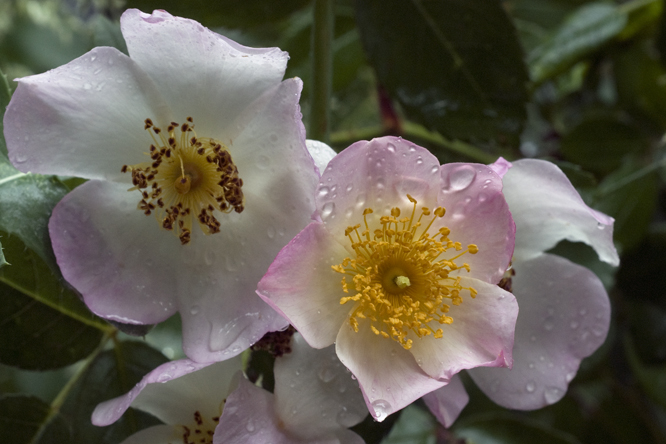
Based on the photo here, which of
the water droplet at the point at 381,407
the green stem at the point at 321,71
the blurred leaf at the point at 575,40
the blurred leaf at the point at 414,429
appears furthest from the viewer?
the blurred leaf at the point at 575,40

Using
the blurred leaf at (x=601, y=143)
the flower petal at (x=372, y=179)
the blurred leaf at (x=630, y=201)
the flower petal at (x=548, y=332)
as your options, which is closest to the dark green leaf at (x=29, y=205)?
the flower petal at (x=372, y=179)

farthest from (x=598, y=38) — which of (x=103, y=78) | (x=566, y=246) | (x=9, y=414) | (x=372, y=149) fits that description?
(x=9, y=414)

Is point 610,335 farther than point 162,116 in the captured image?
Yes

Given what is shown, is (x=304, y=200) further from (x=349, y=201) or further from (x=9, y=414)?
(x=9, y=414)

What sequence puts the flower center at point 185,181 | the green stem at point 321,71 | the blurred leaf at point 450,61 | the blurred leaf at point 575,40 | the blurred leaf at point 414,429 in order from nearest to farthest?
the flower center at point 185,181 < the green stem at point 321,71 < the blurred leaf at point 450,61 < the blurred leaf at point 414,429 < the blurred leaf at point 575,40

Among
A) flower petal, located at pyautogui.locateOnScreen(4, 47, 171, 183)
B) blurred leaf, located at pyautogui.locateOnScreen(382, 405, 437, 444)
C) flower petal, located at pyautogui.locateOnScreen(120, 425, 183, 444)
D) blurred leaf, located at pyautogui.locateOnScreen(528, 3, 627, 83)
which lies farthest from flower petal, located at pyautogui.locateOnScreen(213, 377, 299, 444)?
blurred leaf, located at pyautogui.locateOnScreen(528, 3, 627, 83)

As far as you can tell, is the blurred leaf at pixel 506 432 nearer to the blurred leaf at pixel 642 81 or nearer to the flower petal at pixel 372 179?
the flower petal at pixel 372 179
